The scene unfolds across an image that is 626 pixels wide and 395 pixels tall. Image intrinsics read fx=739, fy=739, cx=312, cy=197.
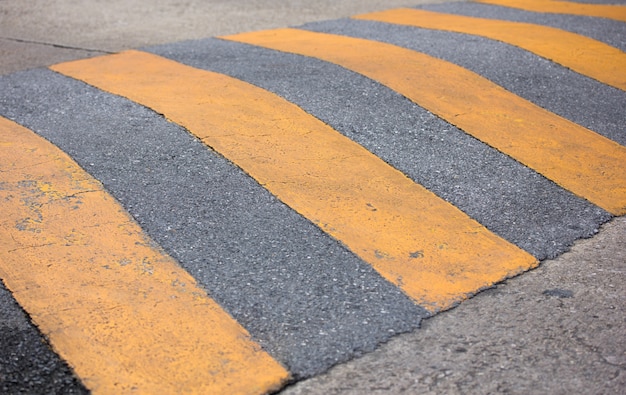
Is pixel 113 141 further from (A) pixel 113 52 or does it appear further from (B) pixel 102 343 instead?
(A) pixel 113 52

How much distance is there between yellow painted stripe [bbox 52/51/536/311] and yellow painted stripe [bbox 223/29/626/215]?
0.84m

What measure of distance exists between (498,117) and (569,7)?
11.6 feet

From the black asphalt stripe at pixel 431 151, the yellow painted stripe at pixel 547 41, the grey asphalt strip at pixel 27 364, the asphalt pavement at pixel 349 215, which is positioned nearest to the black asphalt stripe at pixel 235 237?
the asphalt pavement at pixel 349 215

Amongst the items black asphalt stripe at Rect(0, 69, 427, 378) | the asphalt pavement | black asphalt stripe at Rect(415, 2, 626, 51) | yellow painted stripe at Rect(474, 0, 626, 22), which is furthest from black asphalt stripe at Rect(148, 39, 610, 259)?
yellow painted stripe at Rect(474, 0, 626, 22)

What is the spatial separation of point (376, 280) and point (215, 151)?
1494mm

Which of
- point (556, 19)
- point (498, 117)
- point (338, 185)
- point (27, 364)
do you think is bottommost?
point (27, 364)

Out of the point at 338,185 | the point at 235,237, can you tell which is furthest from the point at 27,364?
the point at 338,185

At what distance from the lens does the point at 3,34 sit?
754 cm

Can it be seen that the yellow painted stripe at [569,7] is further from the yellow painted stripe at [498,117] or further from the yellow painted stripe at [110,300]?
the yellow painted stripe at [110,300]

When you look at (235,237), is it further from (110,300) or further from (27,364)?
(27,364)

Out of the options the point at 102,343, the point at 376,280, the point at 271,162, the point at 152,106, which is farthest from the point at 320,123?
the point at 102,343

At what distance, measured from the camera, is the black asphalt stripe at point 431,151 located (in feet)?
13.1

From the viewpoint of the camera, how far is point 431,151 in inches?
182

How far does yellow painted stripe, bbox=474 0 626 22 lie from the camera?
7.56 metres
